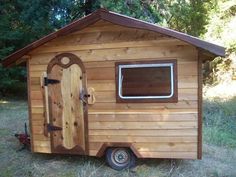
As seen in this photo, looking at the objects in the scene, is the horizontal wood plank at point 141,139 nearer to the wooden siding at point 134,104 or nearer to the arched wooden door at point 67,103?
the wooden siding at point 134,104

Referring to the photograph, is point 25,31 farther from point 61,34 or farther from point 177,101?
point 177,101

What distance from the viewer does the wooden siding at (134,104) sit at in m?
5.60

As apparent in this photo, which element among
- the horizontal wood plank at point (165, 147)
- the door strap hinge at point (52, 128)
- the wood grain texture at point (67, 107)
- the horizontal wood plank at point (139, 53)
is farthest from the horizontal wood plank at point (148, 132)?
the horizontal wood plank at point (139, 53)

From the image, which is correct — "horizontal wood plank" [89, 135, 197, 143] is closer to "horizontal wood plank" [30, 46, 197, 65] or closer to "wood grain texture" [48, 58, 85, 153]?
"wood grain texture" [48, 58, 85, 153]

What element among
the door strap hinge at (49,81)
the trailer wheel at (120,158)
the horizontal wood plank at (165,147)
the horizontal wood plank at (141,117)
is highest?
the door strap hinge at (49,81)

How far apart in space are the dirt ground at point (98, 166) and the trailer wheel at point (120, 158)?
12cm

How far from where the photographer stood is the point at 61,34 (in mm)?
5875

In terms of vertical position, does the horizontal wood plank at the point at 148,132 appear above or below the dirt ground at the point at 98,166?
above

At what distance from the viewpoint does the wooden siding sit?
5598mm

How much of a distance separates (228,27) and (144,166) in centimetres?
1009

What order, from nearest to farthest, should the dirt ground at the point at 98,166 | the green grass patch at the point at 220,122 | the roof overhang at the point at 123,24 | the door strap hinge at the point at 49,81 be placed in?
1. the roof overhang at the point at 123,24
2. the dirt ground at the point at 98,166
3. the door strap hinge at the point at 49,81
4. the green grass patch at the point at 220,122

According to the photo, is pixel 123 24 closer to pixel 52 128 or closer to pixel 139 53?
pixel 139 53

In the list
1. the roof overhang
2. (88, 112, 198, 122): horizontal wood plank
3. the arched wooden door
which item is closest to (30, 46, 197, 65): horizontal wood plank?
the arched wooden door

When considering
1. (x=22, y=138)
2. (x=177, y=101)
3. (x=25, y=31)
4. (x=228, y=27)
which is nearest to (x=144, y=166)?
(x=177, y=101)
